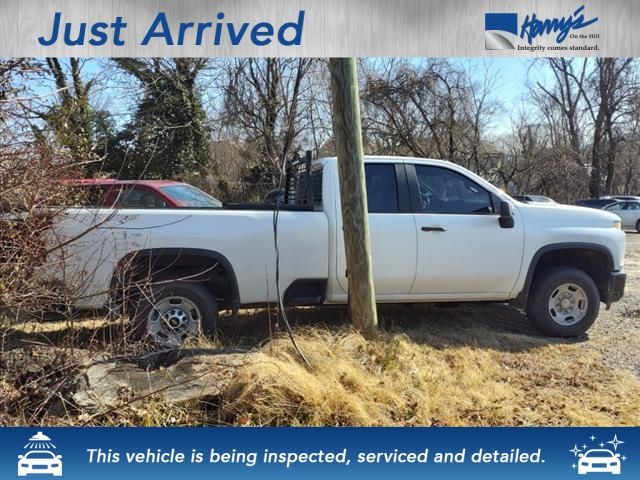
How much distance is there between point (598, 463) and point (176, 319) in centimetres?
332

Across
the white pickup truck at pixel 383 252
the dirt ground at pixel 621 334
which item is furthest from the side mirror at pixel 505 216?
the dirt ground at pixel 621 334

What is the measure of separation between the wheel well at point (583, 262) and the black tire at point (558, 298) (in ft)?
0.42

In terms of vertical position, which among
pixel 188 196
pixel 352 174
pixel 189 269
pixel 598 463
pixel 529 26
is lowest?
pixel 598 463

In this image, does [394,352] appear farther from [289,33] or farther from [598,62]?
[598,62]

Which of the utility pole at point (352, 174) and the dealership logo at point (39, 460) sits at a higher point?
the utility pole at point (352, 174)

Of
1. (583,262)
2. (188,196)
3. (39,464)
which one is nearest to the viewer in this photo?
(39,464)

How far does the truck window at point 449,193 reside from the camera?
204 inches

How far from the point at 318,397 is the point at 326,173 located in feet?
7.92

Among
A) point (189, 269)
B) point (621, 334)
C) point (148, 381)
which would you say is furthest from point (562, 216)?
point (148, 381)

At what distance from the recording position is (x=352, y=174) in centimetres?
437

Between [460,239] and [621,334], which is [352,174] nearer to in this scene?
[460,239]

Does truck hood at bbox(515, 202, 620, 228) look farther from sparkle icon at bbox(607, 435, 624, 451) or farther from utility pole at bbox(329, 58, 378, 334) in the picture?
sparkle icon at bbox(607, 435, 624, 451)

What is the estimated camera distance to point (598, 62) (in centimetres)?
2888

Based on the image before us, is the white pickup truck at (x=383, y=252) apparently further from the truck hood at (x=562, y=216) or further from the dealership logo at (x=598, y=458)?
the dealership logo at (x=598, y=458)
